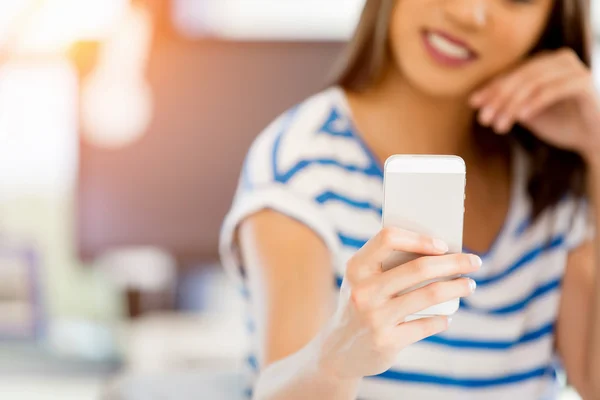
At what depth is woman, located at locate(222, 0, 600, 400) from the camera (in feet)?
1.80

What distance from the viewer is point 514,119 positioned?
638 mm

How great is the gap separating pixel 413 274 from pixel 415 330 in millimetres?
39

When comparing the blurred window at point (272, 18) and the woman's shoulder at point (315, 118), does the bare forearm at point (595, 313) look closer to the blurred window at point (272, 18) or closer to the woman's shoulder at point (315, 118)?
the woman's shoulder at point (315, 118)

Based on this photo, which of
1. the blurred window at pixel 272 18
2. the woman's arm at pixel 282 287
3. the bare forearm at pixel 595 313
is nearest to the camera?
the woman's arm at pixel 282 287

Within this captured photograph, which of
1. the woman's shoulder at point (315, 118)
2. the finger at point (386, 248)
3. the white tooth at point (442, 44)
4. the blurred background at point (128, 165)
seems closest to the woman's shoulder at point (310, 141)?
the woman's shoulder at point (315, 118)

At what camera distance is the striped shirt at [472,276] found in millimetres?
569

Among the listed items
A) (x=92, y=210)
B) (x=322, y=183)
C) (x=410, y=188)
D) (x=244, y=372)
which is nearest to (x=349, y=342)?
(x=410, y=188)

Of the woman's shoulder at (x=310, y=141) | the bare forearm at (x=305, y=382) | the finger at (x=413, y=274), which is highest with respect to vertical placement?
the woman's shoulder at (x=310, y=141)

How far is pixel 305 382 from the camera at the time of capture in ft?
1.38

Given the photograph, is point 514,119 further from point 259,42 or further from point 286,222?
point 259,42

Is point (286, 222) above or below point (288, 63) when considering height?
below

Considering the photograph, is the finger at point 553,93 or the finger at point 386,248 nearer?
the finger at point 386,248

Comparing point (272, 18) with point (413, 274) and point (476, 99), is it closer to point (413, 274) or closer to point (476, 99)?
point (476, 99)

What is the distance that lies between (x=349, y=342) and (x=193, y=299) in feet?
2.26
